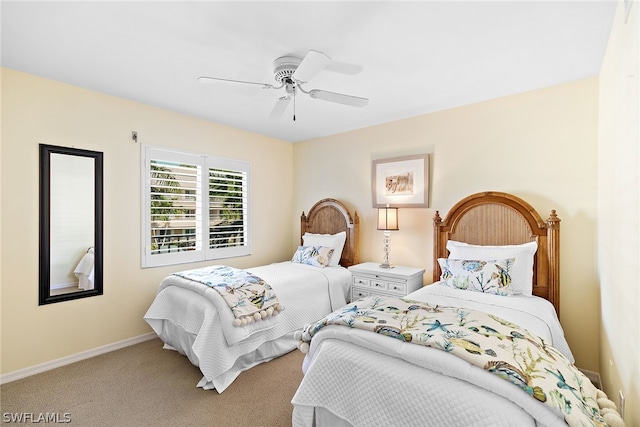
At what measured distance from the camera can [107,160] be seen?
123 inches

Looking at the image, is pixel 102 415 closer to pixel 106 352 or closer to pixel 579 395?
pixel 106 352

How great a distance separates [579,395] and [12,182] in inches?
157

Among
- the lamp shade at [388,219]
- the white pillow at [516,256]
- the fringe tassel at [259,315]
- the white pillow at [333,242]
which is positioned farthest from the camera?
the white pillow at [333,242]

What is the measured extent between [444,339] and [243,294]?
1.73 m

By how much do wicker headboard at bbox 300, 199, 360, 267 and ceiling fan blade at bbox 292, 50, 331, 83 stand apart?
235 cm

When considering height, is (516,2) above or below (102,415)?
above

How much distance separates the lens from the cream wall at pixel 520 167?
2.63m

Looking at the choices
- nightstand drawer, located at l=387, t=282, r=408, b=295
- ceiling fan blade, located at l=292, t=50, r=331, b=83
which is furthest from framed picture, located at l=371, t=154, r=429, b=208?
ceiling fan blade, located at l=292, t=50, r=331, b=83

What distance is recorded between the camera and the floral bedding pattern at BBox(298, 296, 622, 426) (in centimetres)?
123

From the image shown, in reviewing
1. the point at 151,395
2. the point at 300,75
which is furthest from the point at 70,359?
the point at 300,75

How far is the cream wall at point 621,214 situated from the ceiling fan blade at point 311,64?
4.72 ft

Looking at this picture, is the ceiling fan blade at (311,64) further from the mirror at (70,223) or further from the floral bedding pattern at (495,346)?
the mirror at (70,223)

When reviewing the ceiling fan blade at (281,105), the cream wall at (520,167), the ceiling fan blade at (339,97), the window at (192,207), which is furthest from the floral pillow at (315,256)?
the ceiling fan blade at (339,97)

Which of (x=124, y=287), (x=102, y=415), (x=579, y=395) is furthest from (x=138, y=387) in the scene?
(x=579, y=395)
